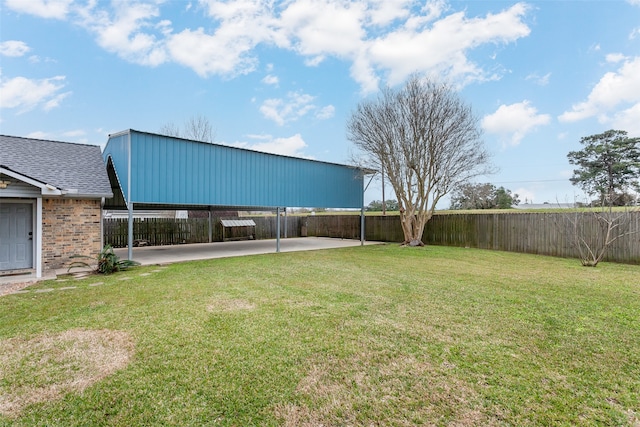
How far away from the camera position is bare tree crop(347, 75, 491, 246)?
42.4ft

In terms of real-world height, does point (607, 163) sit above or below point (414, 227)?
above

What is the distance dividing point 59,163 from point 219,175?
14.8 feet

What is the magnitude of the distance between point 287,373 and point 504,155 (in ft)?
46.5

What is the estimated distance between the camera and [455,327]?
3801 mm

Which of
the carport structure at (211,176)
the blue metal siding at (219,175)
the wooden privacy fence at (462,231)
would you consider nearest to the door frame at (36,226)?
the carport structure at (211,176)

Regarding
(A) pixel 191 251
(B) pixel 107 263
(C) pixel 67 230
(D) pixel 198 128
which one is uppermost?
(D) pixel 198 128

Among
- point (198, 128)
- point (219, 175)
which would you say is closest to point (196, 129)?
point (198, 128)

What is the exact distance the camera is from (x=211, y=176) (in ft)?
34.3

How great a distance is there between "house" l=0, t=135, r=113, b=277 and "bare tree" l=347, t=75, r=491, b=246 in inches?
406

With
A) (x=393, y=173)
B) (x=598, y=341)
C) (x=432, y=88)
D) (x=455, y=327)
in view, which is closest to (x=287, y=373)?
(x=455, y=327)

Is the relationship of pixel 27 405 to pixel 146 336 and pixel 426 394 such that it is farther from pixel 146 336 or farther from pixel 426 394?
pixel 426 394

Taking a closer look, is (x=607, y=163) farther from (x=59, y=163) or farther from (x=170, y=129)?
(x=170, y=129)

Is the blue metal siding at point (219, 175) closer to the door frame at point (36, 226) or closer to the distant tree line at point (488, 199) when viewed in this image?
the door frame at point (36, 226)

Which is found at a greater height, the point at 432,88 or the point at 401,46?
the point at 401,46
